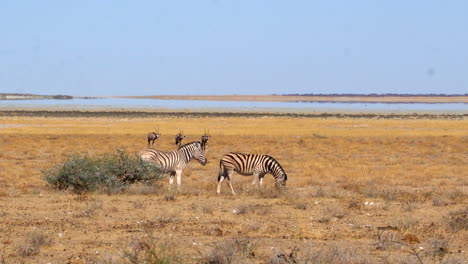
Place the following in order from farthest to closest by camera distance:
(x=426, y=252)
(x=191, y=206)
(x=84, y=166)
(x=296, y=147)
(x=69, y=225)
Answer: (x=296, y=147), (x=84, y=166), (x=191, y=206), (x=69, y=225), (x=426, y=252)

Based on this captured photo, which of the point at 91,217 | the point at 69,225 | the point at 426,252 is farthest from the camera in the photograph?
the point at 91,217

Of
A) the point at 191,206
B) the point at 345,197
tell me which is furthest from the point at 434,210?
the point at 191,206

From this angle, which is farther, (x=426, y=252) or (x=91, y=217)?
(x=91, y=217)

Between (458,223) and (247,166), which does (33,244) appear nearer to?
(458,223)

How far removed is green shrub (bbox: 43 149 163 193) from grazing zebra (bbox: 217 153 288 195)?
1.71 metres

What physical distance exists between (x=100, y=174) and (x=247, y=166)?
3.55 m

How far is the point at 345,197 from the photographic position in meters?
17.8

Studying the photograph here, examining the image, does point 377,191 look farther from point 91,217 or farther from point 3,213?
point 3,213

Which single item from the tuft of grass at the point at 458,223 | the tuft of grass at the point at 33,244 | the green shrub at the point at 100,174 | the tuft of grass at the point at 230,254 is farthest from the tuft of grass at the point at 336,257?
the green shrub at the point at 100,174

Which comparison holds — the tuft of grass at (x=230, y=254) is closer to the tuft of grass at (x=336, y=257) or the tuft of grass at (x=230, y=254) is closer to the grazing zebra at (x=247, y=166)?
the tuft of grass at (x=336, y=257)

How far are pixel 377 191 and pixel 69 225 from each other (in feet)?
28.4

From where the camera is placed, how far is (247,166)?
18109 mm

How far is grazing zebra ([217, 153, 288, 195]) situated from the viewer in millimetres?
17952

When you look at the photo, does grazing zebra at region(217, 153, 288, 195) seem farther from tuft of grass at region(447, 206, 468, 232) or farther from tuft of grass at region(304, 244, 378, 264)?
tuft of grass at region(304, 244, 378, 264)
